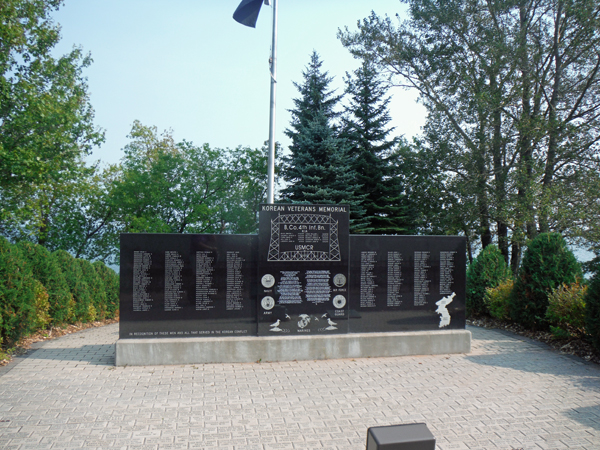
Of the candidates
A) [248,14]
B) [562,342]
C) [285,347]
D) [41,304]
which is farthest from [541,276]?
[41,304]

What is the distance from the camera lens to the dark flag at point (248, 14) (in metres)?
12.2

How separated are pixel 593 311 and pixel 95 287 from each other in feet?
40.3

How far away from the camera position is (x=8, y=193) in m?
17.6

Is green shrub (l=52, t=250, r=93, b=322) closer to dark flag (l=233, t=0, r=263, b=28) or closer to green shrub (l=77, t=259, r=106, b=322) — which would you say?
green shrub (l=77, t=259, r=106, b=322)

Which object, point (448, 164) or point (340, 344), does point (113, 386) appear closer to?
point (340, 344)

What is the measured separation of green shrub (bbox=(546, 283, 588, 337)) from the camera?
28.7 feet

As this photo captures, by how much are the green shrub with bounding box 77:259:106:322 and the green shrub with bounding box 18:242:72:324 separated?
6.37 ft

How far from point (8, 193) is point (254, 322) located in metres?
14.5

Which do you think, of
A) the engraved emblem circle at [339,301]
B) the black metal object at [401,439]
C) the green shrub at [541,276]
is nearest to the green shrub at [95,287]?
the engraved emblem circle at [339,301]

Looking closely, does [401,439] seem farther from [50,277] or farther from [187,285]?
[50,277]

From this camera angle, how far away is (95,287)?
43.3 ft

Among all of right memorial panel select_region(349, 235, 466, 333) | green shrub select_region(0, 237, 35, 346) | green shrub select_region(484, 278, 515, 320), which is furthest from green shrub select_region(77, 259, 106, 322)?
green shrub select_region(484, 278, 515, 320)

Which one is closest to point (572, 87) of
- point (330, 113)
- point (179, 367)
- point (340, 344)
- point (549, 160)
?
point (549, 160)

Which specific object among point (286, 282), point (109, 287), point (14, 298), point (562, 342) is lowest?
point (562, 342)
